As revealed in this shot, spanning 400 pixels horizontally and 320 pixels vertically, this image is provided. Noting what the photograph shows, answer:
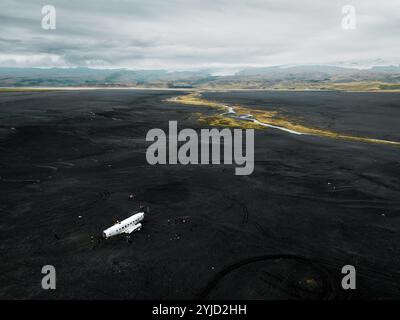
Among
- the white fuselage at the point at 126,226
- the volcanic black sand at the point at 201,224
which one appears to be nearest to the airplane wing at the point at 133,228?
the white fuselage at the point at 126,226

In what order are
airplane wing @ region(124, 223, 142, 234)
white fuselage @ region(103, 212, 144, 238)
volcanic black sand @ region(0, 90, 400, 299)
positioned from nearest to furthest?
volcanic black sand @ region(0, 90, 400, 299) < white fuselage @ region(103, 212, 144, 238) < airplane wing @ region(124, 223, 142, 234)

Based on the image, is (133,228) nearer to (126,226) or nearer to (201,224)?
(126,226)

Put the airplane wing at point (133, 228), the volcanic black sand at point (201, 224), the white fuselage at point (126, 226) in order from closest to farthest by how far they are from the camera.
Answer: the volcanic black sand at point (201, 224), the white fuselage at point (126, 226), the airplane wing at point (133, 228)

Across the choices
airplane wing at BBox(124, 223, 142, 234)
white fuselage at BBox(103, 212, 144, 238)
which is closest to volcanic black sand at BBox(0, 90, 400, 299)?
airplane wing at BBox(124, 223, 142, 234)

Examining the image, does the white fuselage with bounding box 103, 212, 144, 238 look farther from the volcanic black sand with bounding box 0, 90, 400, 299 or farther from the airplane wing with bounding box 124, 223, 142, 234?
the volcanic black sand with bounding box 0, 90, 400, 299

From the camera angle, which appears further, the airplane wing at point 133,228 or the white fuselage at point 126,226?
the airplane wing at point 133,228

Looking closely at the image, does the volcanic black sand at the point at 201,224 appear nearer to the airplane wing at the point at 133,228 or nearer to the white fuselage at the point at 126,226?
the airplane wing at the point at 133,228
